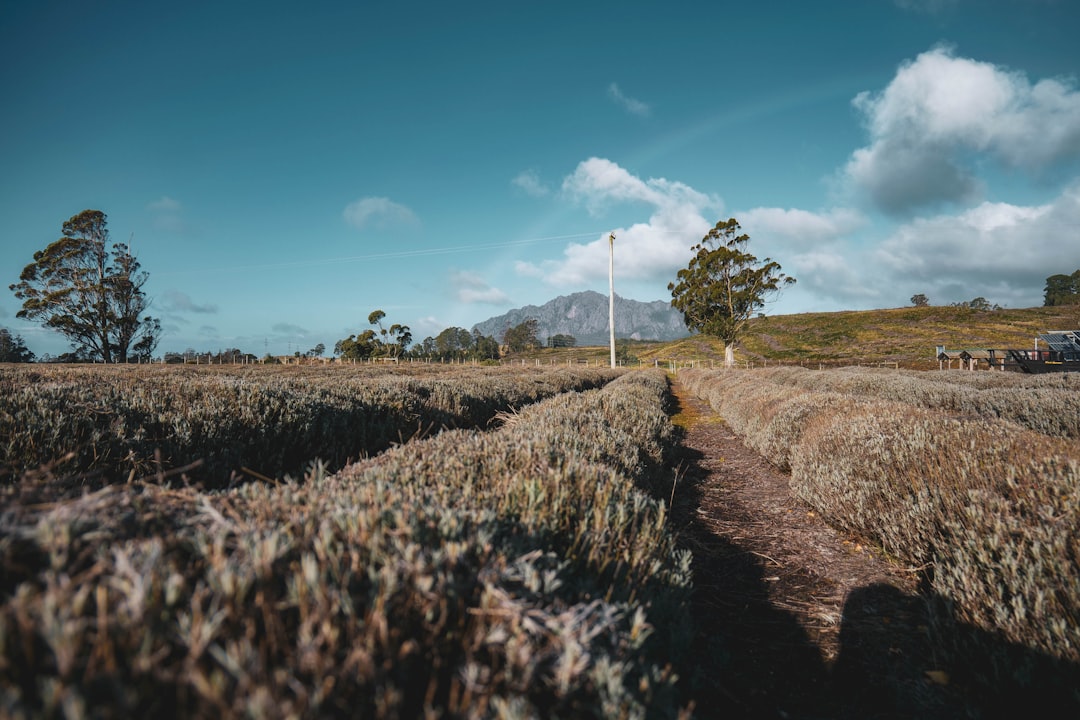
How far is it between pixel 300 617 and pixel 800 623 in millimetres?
3641

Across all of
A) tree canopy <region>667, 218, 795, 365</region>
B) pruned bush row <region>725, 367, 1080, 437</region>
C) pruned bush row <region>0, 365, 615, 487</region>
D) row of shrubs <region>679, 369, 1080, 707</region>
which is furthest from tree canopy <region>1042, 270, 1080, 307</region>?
pruned bush row <region>0, 365, 615, 487</region>

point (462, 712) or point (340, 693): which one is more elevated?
point (340, 693)

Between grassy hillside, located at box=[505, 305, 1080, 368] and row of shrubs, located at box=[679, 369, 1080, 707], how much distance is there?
55.5 meters

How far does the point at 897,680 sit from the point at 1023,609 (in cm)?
80

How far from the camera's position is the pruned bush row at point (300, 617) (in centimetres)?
93

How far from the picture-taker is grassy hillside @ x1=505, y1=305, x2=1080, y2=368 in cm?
6262

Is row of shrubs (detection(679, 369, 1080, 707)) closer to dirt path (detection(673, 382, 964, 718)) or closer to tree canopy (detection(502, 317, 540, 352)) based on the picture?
dirt path (detection(673, 382, 964, 718))

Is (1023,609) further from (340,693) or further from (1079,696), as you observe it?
(340,693)

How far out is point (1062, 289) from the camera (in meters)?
126

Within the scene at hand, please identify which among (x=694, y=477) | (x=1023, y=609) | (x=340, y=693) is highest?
(x=340, y=693)

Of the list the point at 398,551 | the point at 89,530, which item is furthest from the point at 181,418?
the point at 398,551

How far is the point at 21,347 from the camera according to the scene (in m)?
63.9

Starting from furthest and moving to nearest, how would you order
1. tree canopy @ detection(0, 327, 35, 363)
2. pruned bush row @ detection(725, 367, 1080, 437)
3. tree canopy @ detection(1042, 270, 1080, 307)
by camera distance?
tree canopy @ detection(1042, 270, 1080, 307) → tree canopy @ detection(0, 327, 35, 363) → pruned bush row @ detection(725, 367, 1080, 437)

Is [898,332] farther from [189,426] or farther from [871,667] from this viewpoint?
[189,426]
